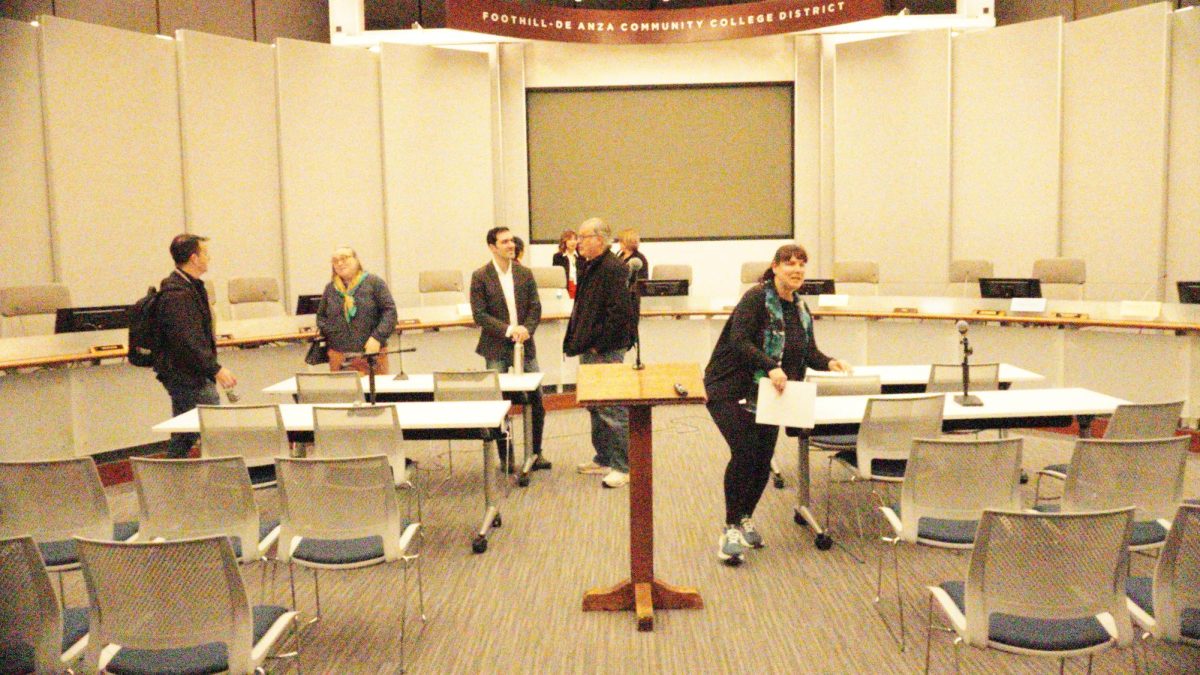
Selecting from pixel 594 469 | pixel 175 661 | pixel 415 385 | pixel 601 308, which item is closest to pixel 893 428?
pixel 601 308

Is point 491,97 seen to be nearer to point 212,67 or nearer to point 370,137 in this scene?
point 370,137

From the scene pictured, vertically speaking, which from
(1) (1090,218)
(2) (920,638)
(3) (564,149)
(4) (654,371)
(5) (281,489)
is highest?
(3) (564,149)

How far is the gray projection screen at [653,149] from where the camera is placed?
11.8 meters

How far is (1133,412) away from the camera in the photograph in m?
4.16

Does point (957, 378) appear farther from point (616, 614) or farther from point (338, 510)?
point (338, 510)

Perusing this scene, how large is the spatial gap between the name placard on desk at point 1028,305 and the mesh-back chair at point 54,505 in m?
7.05

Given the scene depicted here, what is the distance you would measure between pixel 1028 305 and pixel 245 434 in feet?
20.8

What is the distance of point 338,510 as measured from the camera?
357 centimetres

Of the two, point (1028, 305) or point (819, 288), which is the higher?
point (819, 288)

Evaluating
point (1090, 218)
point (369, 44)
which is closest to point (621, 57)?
point (369, 44)

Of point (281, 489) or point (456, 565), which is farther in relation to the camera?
point (456, 565)

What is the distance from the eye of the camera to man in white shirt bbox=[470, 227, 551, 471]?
650cm

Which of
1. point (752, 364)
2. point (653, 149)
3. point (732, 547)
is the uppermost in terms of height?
point (653, 149)

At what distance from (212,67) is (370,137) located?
1.87m
